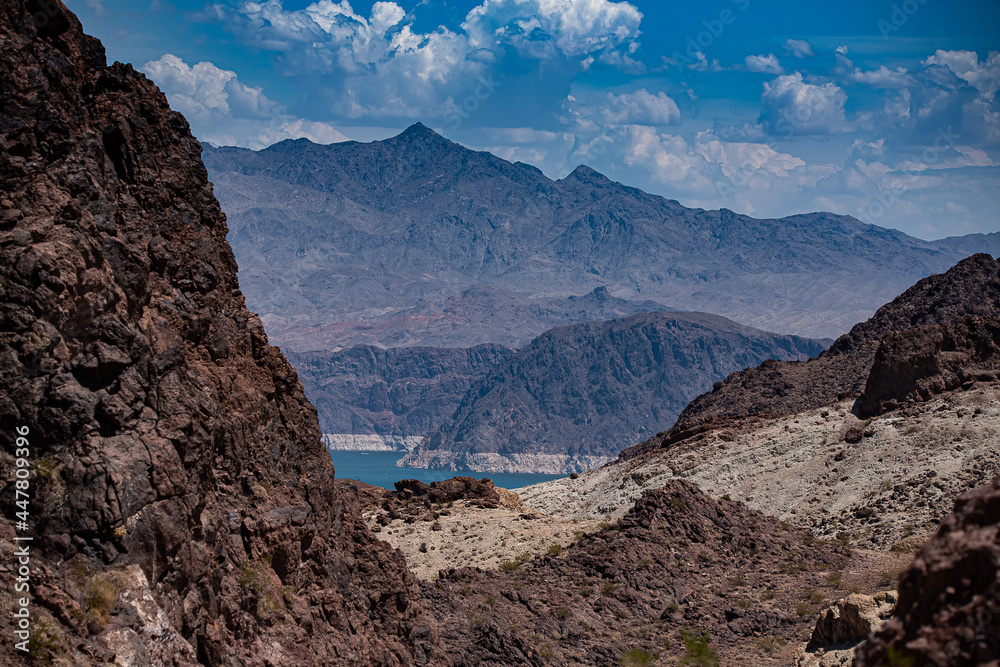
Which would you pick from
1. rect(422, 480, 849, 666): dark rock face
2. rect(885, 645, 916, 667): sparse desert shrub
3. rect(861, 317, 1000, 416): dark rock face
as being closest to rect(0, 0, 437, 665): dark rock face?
rect(422, 480, 849, 666): dark rock face

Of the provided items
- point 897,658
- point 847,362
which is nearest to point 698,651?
point 897,658

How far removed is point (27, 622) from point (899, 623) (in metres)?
8.80

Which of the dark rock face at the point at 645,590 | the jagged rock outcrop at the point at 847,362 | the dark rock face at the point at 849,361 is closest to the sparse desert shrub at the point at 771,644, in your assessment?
the dark rock face at the point at 645,590

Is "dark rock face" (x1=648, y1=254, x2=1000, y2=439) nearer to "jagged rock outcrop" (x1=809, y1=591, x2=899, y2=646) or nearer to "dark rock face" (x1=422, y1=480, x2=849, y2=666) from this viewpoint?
"dark rock face" (x1=422, y1=480, x2=849, y2=666)

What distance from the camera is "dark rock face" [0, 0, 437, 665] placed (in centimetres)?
1204

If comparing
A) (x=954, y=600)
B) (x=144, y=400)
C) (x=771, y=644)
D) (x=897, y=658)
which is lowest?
(x=771, y=644)

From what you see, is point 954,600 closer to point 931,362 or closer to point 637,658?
point 637,658

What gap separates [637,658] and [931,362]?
32.4m

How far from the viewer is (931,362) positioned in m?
53.5

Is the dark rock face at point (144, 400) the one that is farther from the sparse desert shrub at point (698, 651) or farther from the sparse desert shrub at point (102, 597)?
the sparse desert shrub at point (698, 651)

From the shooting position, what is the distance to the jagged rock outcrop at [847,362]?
82.9 meters

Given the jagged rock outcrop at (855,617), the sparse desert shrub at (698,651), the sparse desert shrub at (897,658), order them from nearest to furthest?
the sparse desert shrub at (897,658) → the jagged rock outcrop at (855,617) → the sparse desert shrub at (698,651)

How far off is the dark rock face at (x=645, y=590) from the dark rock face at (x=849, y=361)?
3740cm

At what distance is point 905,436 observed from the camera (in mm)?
46969
